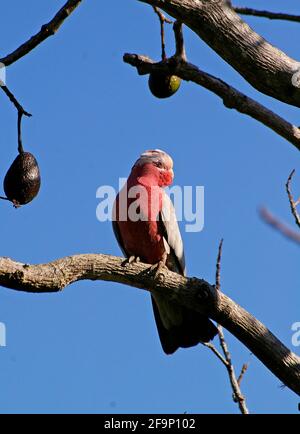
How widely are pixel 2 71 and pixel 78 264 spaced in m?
1.17

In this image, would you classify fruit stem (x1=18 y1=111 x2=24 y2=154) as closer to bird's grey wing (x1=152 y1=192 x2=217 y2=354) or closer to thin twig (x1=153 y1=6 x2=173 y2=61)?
thin twig (x1=153 y1=6 x2=173 y2=61)

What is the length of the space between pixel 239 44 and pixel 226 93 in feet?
1.48

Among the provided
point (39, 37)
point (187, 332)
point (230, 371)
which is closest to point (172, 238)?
point (187, 332)

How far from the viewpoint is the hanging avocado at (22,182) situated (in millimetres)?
3609

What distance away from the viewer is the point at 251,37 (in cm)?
314

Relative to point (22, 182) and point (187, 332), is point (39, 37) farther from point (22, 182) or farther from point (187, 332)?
point (187, 332)

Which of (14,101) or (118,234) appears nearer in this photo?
(14,101)

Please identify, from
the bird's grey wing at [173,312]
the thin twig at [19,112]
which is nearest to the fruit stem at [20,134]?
the thin twig at [19,112]

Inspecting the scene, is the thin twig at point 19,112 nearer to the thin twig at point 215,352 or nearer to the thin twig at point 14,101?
the thin twig at point 14,101

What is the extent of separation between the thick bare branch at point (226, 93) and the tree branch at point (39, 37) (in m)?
0.43

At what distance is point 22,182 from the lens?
360 cm

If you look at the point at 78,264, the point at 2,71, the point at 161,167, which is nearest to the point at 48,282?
the point at 78,264
